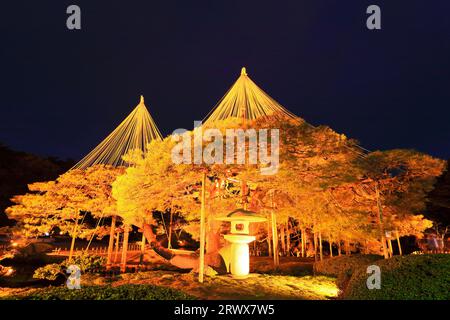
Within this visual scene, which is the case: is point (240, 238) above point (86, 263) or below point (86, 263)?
above

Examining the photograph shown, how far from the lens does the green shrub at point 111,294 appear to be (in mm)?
4375

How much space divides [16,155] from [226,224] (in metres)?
18.0

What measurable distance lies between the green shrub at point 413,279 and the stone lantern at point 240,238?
16.9 ft

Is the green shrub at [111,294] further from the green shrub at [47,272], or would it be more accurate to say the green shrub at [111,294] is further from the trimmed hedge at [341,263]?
the green shrub at [47,272]

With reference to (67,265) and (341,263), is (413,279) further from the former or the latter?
(67,265)

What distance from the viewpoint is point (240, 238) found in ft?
35.5

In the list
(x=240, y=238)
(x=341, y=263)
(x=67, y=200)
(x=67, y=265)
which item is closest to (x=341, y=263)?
(x=341, y=263)

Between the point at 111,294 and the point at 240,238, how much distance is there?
6.72 meters

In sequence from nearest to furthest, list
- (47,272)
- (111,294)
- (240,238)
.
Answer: (111,294) → (240,238) → (47,272)

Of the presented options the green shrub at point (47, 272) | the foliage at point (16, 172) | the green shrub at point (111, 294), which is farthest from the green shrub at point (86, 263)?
the foliage at point (16, 172)

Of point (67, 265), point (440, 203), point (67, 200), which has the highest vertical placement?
point (440, 203)
